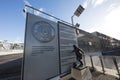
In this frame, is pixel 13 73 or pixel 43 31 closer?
pixel 43 31

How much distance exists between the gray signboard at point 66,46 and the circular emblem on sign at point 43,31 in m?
0.75

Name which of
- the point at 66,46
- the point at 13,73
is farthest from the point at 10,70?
the point at 66,46

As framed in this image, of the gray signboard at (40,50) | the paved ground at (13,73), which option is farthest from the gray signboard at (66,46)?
the paved ground at (13,73)

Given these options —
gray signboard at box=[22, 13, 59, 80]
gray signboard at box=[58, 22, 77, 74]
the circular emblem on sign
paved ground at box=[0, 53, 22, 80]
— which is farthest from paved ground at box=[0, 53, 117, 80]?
the circular emblem on sign

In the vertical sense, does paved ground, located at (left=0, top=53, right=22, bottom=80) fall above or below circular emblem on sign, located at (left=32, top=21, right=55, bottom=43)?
below

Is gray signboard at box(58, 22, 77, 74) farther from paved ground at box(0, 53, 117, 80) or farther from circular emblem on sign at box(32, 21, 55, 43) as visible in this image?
paved ground at box(0, 53, 117, 80)

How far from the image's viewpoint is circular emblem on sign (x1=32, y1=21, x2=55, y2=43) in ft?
13.2

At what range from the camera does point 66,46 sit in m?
5.57

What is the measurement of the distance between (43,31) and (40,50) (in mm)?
993

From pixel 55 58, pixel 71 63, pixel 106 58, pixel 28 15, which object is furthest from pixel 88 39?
pixel 28 15

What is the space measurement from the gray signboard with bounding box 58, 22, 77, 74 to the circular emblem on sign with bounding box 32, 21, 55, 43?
755 millimetres

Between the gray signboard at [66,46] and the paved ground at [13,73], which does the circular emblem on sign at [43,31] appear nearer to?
the gray signboard at [66,46]

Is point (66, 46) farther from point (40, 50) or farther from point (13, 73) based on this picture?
point (13, 73)

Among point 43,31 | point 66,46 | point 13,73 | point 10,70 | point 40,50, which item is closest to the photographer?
point 40,50
